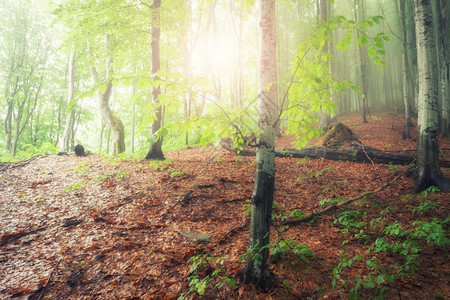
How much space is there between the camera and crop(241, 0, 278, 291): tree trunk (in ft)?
8.44

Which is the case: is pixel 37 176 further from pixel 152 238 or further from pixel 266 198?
pixel 266 198

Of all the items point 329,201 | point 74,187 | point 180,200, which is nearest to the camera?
point 329,201

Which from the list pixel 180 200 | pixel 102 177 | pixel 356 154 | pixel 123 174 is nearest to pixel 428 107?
pixel 356 154

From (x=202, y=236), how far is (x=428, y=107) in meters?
5.93

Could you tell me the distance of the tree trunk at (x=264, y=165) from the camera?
2572 mm

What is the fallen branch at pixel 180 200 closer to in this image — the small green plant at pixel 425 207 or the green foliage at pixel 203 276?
the green foliage at pixel 203 276

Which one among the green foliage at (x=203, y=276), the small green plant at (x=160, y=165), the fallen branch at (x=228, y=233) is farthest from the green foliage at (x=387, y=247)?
the small green plant at (x=160, y=165)

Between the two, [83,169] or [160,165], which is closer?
[160,165]

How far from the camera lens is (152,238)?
4.09m

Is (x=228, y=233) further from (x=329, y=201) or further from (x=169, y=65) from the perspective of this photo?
(x=169, y=65)

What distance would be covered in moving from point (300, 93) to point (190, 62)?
45.6 ft

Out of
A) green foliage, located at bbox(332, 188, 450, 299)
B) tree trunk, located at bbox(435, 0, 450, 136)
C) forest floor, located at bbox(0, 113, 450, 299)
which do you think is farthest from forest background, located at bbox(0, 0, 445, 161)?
tree trunk, located at bbox(435, 0, 450, 136)

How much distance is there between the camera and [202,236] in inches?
160

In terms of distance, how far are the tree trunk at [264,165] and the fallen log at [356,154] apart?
19.4 ft
